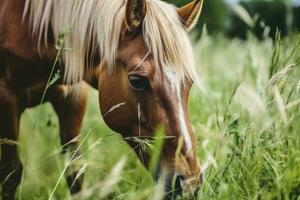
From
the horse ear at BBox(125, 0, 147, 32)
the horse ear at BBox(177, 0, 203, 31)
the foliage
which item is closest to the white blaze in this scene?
the horse ear at BBox(125, 0, 147, 32)

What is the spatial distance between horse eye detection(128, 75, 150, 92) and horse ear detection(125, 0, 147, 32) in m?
0.28

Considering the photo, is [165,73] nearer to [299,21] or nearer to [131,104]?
[131,104]

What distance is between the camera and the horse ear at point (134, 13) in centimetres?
270

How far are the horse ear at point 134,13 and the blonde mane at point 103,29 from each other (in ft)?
0.12

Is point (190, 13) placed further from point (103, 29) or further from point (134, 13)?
point (103, 29)

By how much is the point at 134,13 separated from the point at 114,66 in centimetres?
30

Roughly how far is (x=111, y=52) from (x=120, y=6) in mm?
273

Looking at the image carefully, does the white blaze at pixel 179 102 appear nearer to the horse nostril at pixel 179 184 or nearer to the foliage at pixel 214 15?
the horse nostril at pixel 179 184

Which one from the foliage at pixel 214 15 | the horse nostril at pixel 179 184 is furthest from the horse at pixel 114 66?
the foliage at pixel 214 15

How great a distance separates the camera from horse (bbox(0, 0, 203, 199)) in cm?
250

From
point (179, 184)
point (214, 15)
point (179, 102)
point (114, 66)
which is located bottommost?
point (214, 15)

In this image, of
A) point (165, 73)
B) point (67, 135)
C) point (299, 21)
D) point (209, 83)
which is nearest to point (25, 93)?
point (67, 135)

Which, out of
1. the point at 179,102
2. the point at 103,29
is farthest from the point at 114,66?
the point at 179,102

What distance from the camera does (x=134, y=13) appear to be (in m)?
2.75
